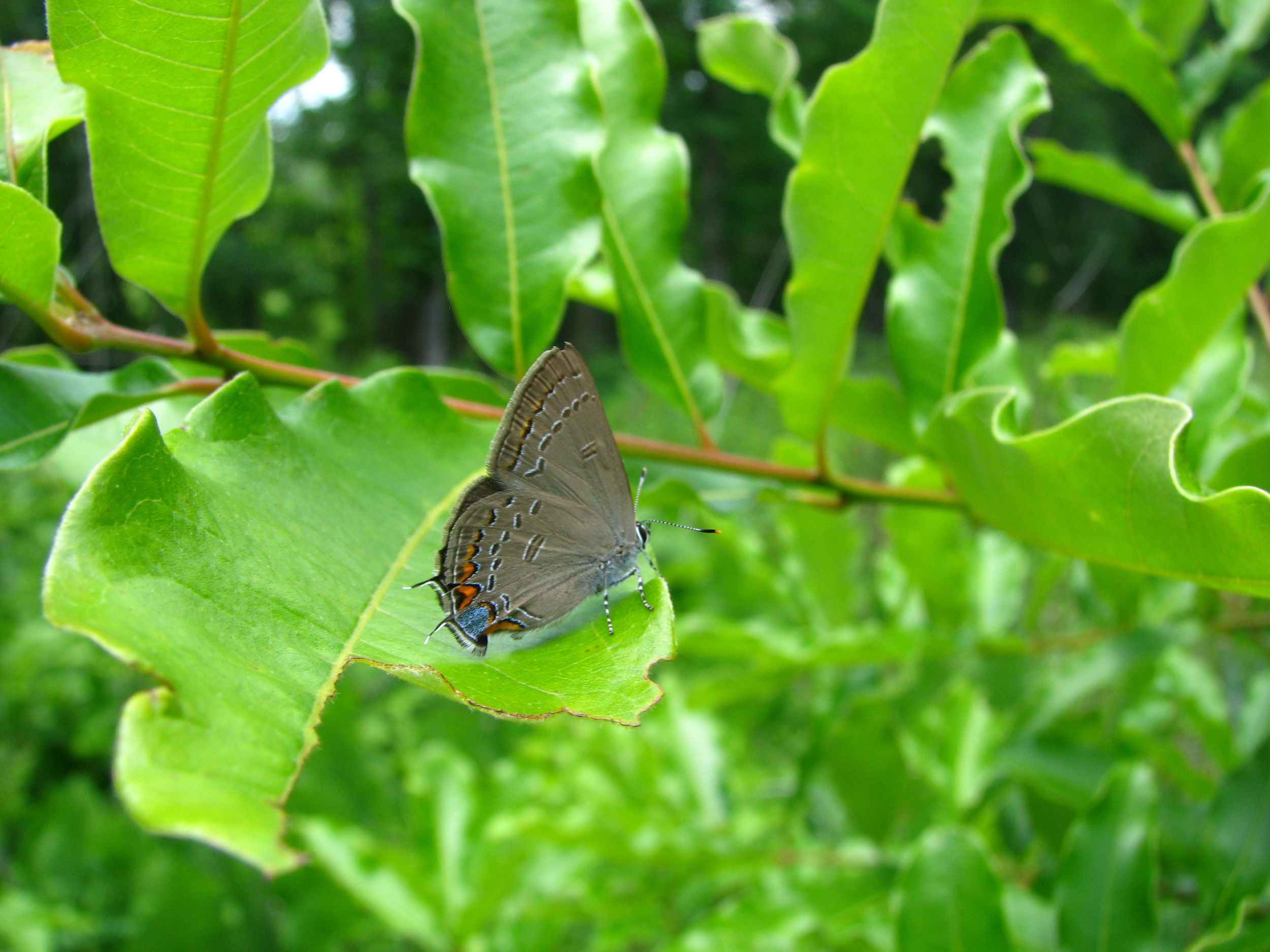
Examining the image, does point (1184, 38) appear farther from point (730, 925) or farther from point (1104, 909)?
point (730, 925)

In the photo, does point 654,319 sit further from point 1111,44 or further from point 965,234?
point 1111,44

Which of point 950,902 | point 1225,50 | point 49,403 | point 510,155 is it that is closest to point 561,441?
point 510,155

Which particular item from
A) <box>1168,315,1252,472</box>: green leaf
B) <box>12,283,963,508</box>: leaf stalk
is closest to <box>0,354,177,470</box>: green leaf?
<box>12,283,963,508</box>: leaf stalk

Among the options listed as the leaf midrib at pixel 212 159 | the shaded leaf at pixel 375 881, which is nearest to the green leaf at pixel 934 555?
the leaf midrib at pixel 212 159

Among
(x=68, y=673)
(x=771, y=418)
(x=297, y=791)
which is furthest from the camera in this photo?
(x=771, y=418)

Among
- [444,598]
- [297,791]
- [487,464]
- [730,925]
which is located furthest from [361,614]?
[297,791]
